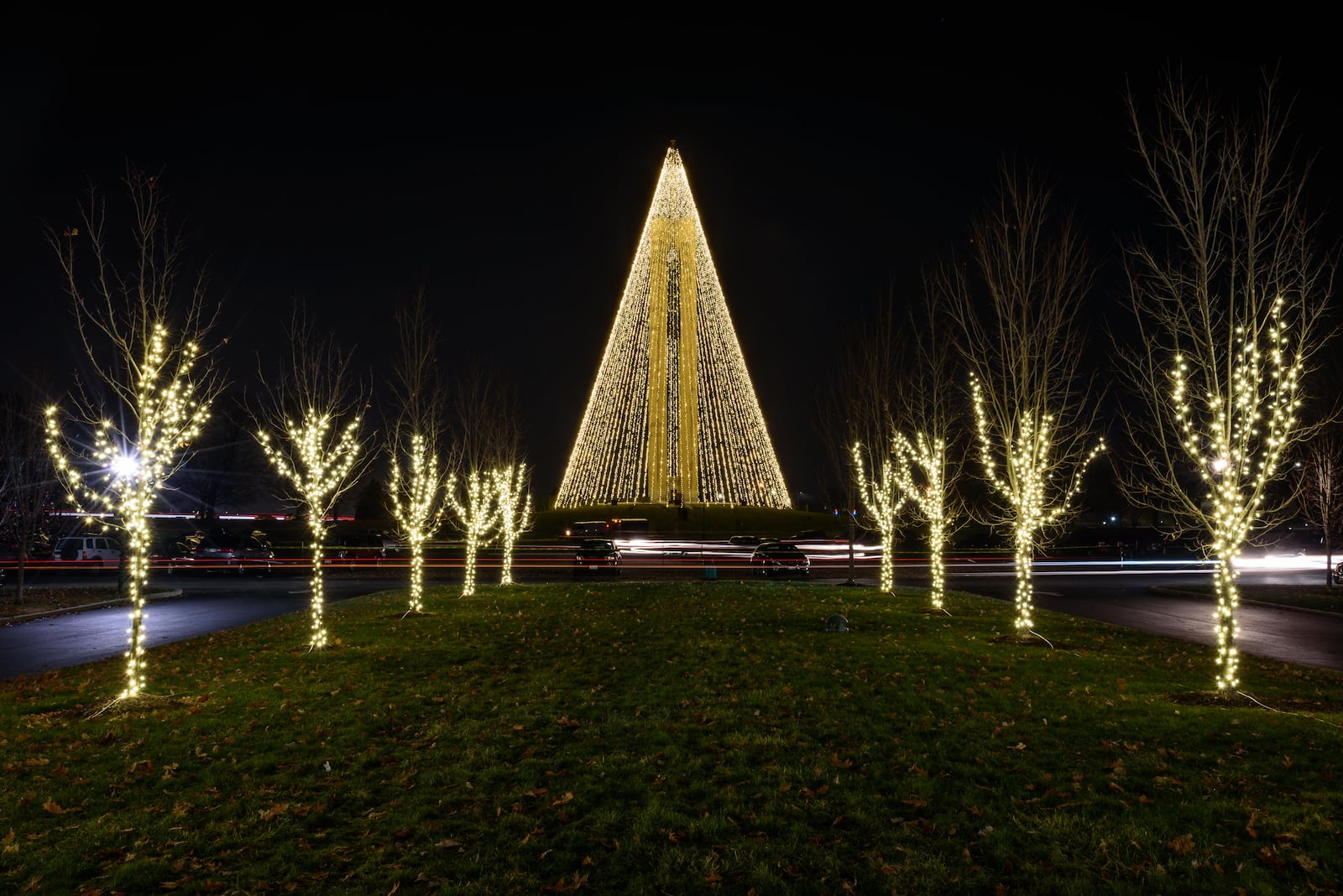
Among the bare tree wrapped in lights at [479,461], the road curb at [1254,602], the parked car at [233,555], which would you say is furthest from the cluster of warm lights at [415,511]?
the road curb at [1254,602]

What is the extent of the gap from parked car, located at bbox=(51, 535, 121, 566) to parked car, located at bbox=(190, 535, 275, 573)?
9.08 ft

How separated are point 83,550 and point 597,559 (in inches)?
799

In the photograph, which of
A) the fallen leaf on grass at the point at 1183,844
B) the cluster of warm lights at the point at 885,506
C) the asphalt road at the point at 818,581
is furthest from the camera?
the cluster of warm lights at the point at 885,506

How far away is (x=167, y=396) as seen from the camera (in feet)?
31.9

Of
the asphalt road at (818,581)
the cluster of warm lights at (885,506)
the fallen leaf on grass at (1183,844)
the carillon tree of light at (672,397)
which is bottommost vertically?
the asphalt road at (818,581)

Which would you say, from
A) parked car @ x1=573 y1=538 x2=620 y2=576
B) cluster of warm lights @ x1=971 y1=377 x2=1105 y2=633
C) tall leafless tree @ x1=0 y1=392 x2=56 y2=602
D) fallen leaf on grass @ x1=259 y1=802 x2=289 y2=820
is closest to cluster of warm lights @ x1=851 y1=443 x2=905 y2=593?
cluster of warm lights @ x1=971 y1=377 x2=1105 y2=633

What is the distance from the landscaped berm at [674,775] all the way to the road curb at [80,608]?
8128 mm

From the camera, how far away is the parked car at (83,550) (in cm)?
2977

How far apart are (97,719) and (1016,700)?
32.1 feet

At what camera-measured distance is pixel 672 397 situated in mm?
39156

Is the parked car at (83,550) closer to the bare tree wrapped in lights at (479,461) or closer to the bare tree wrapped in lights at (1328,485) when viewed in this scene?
the bare tree wrapped in lights at (479,461)

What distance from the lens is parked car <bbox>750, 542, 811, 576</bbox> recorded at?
27.7 m

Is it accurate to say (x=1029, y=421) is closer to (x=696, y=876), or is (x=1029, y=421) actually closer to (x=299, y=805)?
(x=696, y=876)

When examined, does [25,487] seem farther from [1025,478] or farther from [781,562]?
[1025,478]
